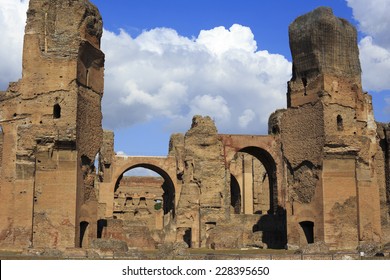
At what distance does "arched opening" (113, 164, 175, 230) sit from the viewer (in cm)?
3472

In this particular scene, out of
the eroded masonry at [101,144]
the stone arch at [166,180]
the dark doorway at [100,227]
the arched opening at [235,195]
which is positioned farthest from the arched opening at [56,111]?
the arched opening at [235,195]

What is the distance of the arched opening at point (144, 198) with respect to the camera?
3472cm

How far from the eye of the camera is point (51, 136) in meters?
20.2

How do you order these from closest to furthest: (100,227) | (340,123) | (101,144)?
1. (340,123)
2. (101,144)
3. (100,227)

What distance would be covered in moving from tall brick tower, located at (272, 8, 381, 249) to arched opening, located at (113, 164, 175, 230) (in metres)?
10.4

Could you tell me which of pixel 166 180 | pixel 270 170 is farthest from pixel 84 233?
pixel 166 180

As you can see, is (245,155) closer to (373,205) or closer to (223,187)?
(223,187)

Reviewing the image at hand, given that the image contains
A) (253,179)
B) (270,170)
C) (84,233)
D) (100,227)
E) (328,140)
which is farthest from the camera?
(253,179)

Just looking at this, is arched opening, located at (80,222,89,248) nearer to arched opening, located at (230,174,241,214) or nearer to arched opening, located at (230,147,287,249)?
arched opening, located at (230,147,287,249)

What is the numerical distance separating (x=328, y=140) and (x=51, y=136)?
32.3 ft

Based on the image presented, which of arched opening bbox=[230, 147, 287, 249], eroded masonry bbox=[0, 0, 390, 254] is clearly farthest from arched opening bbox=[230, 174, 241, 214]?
eroded masonry bbox=[0, 0, 390, 254]

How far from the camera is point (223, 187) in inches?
1136

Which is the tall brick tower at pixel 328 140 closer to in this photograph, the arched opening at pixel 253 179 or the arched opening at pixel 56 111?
the arched opening at pixel 253 179

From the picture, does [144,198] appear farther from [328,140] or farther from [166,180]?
[328,140]
